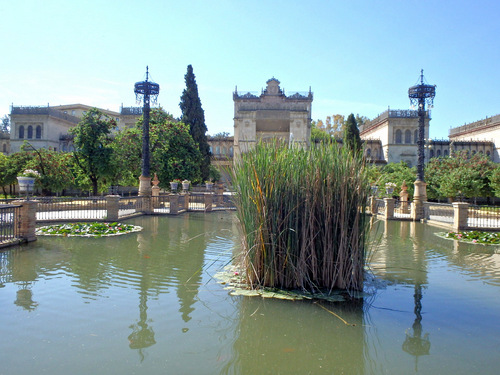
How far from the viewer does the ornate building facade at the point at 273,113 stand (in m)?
48.3

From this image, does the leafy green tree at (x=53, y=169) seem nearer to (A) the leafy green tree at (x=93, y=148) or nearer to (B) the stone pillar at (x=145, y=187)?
(A) the leafy green tree at (x=93, y=148)

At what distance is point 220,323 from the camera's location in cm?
494

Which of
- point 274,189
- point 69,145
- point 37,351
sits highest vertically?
point 69,145

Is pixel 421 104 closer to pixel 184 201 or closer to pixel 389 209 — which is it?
pixel 389 209

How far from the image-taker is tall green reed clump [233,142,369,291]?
5.79m

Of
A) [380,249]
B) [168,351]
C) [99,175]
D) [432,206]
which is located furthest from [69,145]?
[168,351]

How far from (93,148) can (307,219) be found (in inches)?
1003

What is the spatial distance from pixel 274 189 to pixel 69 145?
52.7 meters

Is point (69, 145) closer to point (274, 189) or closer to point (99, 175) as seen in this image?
point (99, 175)

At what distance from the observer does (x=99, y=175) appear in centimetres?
2859

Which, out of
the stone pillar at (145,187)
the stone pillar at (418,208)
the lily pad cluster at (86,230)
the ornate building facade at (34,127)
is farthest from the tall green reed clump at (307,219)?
the ornate building facade at (34,127)

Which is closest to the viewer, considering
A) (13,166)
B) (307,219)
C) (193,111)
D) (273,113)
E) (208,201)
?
(307,219)

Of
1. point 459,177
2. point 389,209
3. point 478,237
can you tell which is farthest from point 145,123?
point 459,177

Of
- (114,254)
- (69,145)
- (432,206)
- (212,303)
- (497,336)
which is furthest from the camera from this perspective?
(69,145)
